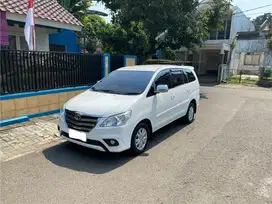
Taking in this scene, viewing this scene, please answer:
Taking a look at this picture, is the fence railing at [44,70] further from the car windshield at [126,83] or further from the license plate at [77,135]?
the license plate at [77,135]

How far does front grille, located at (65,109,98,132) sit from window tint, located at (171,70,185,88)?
237 centimetres

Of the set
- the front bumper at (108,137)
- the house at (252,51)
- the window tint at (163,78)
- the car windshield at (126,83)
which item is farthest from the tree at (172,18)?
the house at (252,51)

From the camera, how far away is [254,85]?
51.6 ft

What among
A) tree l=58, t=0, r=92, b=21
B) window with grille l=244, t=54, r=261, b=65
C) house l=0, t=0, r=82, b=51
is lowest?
Result: window with grille l=244, t=54, r=261, b=65

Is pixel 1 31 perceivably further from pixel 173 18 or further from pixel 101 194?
pixel 173 18

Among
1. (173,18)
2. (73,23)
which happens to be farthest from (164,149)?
(173,18)

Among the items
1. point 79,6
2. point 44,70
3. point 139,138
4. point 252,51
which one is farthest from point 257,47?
point 139,138

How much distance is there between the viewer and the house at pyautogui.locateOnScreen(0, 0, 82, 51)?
23.0ft

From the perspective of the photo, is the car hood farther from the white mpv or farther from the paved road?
the paved road

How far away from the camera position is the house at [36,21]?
700 centimetres

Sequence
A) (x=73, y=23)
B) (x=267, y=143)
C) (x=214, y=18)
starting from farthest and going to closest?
(x=214, y=18) < (x=73, y=23) < (x=267, y=143)

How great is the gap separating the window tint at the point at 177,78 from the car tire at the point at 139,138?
154 centimetres

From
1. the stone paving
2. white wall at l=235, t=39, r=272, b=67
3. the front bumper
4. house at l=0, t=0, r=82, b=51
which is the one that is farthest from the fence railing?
white wall at l=235, t=39, r=272, b=67

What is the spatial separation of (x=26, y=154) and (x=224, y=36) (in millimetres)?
20209
